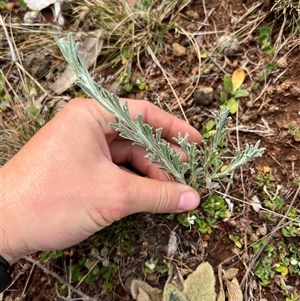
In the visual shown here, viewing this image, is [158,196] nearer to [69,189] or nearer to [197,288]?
[69,189]

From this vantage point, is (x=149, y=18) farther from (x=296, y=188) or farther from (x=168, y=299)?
(x=168, y=299)

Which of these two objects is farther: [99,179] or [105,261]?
[105,261]

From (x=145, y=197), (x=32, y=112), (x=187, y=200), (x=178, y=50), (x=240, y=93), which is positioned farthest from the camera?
(x=32, y=112)

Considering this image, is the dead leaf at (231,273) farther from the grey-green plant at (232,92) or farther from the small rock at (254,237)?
the grey-green plant at (232,92)

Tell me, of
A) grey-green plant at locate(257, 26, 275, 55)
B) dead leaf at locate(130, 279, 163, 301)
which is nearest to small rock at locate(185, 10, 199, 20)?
grey-green plant at locate(257, 26, 275, 55)

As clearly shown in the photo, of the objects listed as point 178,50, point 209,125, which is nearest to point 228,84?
point 209,125

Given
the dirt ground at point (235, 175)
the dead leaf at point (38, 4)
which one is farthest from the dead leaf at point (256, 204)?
the dead leaf at point (38, 4)

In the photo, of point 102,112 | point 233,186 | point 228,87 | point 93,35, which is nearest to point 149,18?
point 93,35
